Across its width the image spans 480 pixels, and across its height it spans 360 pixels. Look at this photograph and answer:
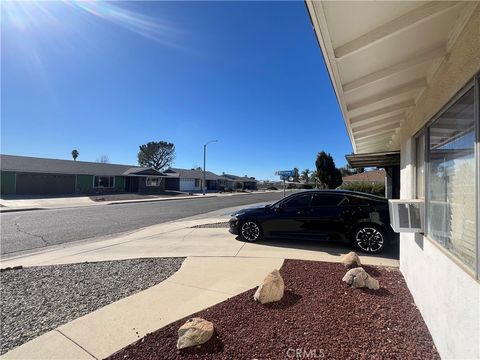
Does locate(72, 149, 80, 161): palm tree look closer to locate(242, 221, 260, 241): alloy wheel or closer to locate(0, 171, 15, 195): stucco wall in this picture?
locate(0, 171, 15, 195): stucco wall

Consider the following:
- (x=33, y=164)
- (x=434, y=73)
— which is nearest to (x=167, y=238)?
(x=434, y=73)

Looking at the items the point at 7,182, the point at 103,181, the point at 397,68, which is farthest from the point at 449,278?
the point at 103,181

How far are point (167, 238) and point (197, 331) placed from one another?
20.3ft

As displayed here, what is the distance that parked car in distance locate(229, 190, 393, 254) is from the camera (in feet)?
22.1

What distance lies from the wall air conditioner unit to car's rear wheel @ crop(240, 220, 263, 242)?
453 centimetres

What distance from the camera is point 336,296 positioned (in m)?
3.87

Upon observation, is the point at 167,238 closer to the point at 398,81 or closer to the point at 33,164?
the point at 398,81

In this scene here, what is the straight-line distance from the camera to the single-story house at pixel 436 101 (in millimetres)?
2043

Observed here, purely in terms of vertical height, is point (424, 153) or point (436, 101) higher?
point (436, 101)

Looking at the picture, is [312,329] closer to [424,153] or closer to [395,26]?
[424,153]

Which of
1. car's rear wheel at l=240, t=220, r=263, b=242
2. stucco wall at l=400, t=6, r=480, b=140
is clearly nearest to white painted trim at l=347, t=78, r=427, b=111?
stucco wall at l=400, t=6, r=480, b=140

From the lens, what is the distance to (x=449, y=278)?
2367 mm

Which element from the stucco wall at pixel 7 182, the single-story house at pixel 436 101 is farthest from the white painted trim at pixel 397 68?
the stucco wall at pixel 7 182

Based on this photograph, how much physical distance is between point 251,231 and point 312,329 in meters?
4.95
